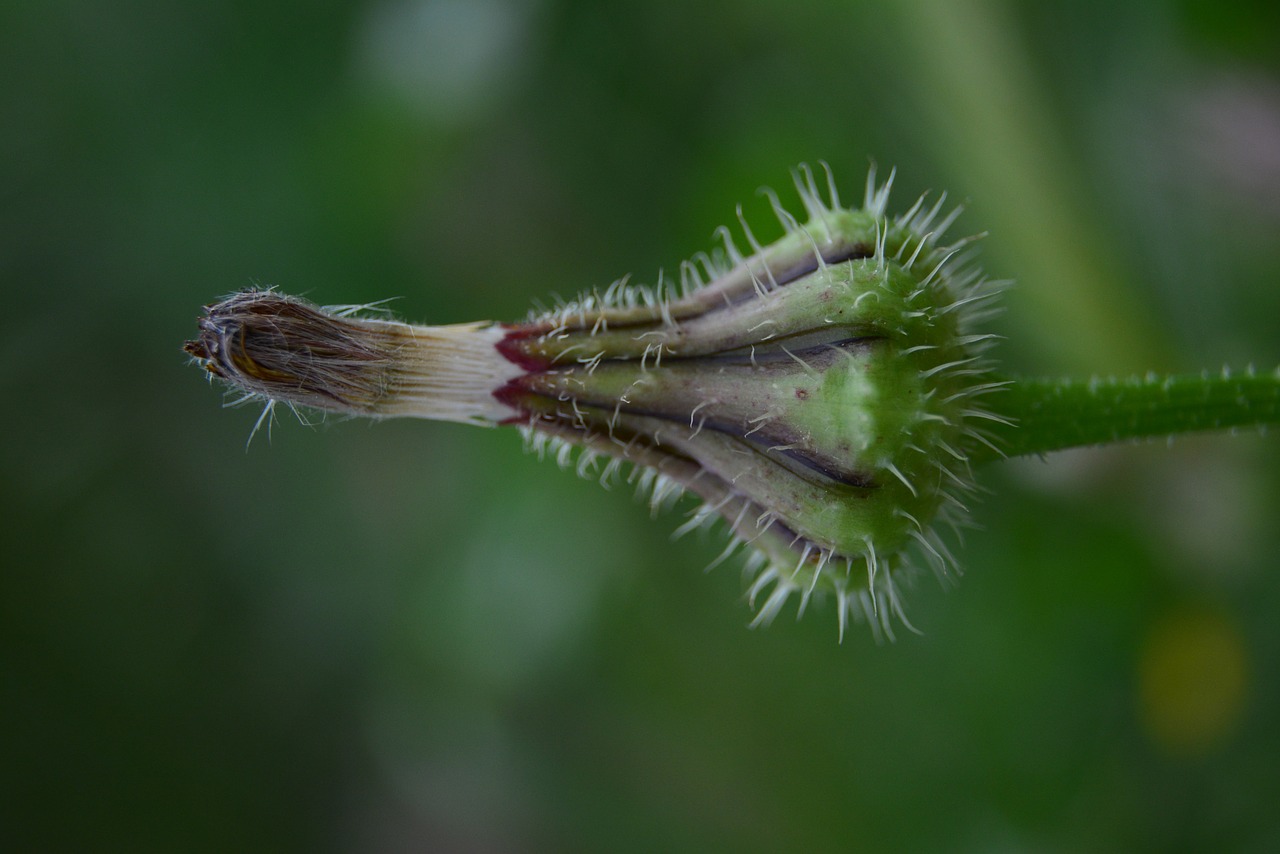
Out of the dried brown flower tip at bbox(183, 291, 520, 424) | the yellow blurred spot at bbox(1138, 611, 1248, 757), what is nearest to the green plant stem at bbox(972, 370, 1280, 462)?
the dried brown flower tip at bbox(183, 291, 520, 424)

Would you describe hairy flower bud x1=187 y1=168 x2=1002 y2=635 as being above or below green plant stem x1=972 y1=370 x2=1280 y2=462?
below

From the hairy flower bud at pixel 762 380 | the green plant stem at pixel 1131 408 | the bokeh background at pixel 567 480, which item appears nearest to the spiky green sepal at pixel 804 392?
the hairy flower bud at pixel 762 380

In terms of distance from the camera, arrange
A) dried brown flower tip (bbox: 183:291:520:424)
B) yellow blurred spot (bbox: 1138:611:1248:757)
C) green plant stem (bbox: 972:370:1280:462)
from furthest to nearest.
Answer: yellow blurred spot (bbox: 1138:611:1248:757) → green plant stem (bbox: 972:370:1280:462) → dried brown flower tip (bbox: 183:291:520:424)

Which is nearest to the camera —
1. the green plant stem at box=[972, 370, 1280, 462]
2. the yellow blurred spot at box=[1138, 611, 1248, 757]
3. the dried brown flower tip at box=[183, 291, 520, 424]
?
the dried brown flower tip at box=[183, 291, 520, 424]

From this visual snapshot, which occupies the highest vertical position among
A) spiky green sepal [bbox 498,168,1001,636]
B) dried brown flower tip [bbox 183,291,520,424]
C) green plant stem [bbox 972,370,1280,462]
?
green plant stem [bbox 972,370,1280,462]

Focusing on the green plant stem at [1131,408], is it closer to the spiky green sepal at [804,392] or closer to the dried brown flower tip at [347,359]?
the spiky green sepal at [804,392]

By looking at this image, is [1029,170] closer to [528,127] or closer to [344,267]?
A: [528,127]

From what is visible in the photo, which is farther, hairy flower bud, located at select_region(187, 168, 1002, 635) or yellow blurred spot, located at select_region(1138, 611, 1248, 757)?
yellow blurred spot, located at select_region(1138, 611, 1248, 757)

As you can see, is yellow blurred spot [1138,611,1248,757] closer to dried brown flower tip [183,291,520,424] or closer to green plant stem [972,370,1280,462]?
green plant stem [972,370,1280,462]
